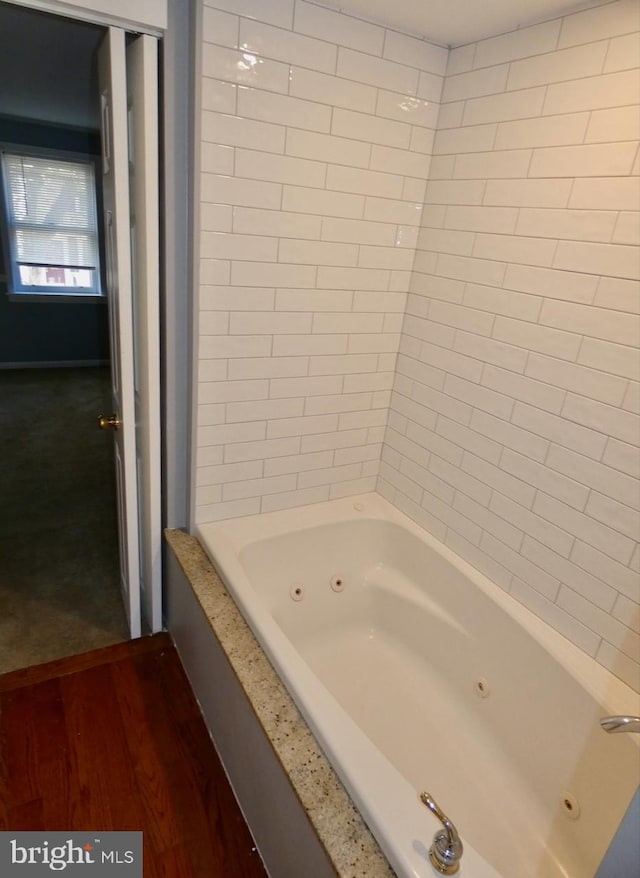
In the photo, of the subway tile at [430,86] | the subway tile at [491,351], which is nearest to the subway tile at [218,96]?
the subway tile at [430,86]

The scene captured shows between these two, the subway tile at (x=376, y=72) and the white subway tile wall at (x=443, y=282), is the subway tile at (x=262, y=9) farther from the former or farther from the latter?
the subway tile at (x=376, y=72)

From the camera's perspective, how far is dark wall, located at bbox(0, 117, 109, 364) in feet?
15.5

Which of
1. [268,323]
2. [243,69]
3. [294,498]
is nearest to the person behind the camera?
[243,69]

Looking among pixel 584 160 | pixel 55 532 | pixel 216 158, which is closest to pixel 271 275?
pixel 216 158

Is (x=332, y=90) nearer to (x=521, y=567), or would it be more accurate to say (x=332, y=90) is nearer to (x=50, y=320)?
(x=521, y=567)

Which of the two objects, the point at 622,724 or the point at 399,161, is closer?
the point at 622,724

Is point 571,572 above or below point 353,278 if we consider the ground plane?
below

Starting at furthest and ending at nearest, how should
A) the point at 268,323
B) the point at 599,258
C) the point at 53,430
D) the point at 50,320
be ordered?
1. the point at 50,320
2. the point at 53,430
3. the point at 268,323
4. the point at 599,258

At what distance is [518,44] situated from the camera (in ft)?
4.89

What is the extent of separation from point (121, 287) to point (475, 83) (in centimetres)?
129

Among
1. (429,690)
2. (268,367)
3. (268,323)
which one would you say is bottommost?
(429,690)

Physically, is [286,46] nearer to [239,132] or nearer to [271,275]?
[239,132]

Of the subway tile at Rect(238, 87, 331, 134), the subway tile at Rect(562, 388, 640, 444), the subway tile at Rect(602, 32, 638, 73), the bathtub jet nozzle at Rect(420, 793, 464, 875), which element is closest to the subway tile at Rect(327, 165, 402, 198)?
the subway tile at Rect(238, 87, 331, 134)

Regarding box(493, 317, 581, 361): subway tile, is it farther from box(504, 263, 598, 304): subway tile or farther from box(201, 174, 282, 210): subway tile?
box(201, 174, 282, 210): subway tile
